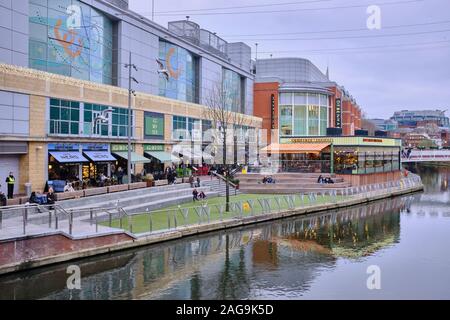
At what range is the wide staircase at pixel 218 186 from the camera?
3650 centimetres

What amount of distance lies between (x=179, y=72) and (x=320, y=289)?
33.4 m

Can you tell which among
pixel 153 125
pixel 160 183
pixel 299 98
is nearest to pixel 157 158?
pixel 153 125

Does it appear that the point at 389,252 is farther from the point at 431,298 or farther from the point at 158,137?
the point at 158,137

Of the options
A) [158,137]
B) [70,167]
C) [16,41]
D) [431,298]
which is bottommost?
[431,298]

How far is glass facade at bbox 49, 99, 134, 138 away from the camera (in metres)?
29.2

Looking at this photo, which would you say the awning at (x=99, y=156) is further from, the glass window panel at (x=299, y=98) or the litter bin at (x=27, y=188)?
the glass window panel at (x=299, y=98)

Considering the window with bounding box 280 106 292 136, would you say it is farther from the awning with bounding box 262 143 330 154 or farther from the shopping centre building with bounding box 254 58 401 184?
the awning with bounding box 262 143 330 154

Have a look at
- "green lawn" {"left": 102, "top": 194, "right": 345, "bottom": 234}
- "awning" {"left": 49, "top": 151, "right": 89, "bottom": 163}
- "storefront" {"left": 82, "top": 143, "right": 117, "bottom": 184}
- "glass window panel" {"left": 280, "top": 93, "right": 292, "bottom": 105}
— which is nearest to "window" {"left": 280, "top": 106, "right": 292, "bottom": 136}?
"glass window panel" {"left": 280, "top": 93, "right": 292, "bottom": 105}

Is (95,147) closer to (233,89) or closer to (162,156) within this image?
(162,156)

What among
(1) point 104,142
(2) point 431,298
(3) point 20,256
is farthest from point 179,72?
(2) point 431,298

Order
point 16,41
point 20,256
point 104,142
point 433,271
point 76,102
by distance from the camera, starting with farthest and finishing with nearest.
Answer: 1. point 104,142
2. point 76,102
3. point 16,41
4. point 433,271
5. point 20,256

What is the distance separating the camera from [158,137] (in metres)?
40.4

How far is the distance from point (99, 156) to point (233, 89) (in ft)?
95.0

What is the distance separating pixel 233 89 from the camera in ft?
192
